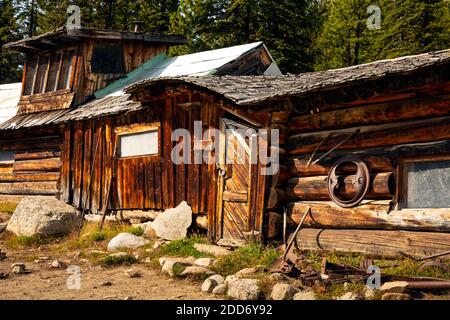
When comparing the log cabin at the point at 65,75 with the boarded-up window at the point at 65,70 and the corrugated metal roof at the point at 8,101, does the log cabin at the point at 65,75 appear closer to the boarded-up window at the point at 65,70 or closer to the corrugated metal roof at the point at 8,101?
the boarded-up window at the point at 65,70

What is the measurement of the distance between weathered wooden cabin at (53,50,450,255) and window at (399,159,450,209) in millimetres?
15

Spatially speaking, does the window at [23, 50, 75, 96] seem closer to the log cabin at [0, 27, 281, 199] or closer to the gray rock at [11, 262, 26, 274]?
the log cabin at [0, 27, 281, 199]

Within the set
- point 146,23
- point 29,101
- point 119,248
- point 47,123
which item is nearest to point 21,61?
point 146,23

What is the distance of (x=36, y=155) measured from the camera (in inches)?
690

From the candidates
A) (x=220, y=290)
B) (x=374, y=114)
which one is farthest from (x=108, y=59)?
(x=220, y=290)

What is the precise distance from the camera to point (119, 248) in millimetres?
11586

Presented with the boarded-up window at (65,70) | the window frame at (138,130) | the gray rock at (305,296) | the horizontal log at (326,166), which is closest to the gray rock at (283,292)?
the gray rock at (305,296)

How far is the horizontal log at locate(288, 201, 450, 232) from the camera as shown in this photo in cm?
823

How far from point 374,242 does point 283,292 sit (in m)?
2.27

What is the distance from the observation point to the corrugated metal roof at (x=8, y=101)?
764 inches

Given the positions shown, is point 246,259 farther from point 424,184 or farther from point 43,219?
point 43,219

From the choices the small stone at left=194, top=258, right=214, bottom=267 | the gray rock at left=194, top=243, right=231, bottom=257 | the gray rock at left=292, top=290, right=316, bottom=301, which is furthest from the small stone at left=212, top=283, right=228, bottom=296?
the gray rock at left=194, top=243, right=231, bottom=257
